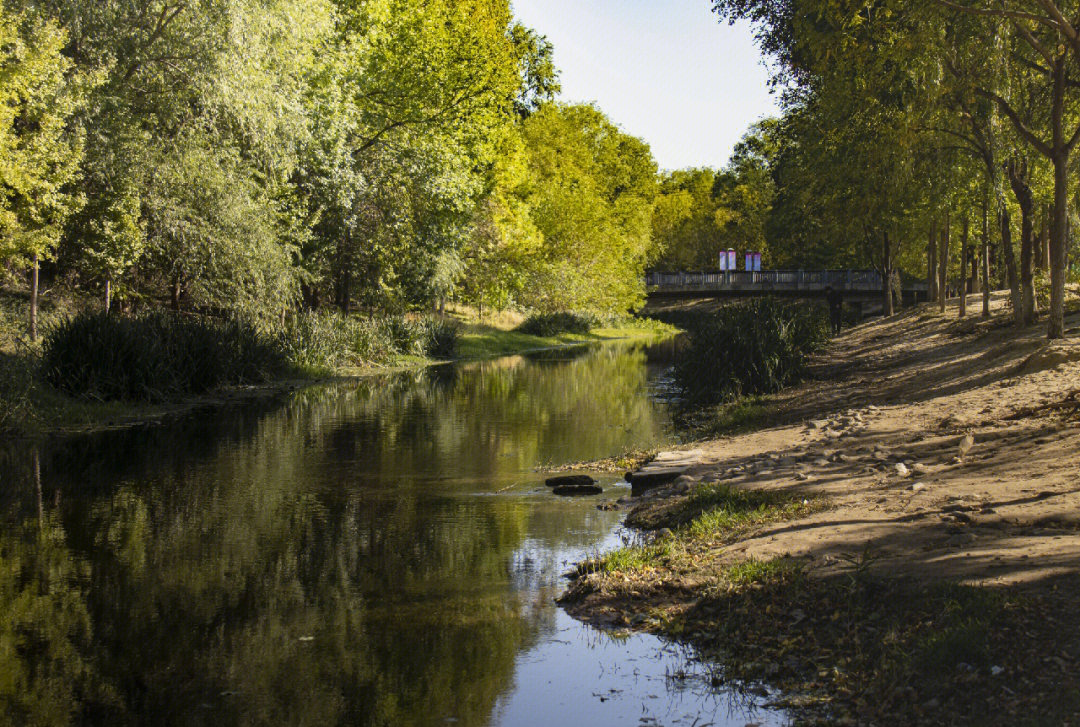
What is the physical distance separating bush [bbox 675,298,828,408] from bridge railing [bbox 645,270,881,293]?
43999 mm

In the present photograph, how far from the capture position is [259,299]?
92.8ft

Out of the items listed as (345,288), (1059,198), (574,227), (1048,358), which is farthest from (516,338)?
(1048,358)

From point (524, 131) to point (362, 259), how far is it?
1092 inches

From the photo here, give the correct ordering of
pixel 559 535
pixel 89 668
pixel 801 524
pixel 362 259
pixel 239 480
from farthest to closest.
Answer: pixel 362 259 → pixel 239 480 → pixel 559 535 → pixel 801 524 → pixel 89 668

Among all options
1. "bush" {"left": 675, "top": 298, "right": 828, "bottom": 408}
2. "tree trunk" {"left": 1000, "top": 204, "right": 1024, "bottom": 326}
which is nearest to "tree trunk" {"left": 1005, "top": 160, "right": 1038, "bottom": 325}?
"tree trunk" {"left": 1000, "top": 204, "right": 1024, "bottom": 326}

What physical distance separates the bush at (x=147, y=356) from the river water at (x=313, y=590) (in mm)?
3738

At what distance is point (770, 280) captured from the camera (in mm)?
77438

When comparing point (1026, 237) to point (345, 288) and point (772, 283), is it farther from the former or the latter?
point (772, 283)

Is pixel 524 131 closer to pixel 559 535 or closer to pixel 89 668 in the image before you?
pixel 559 535

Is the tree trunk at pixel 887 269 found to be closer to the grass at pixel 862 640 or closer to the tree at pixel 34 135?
the tree at pixel 34 135

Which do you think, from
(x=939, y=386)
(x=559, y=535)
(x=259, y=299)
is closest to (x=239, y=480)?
(x=559, y=535)

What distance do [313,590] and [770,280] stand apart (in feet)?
233

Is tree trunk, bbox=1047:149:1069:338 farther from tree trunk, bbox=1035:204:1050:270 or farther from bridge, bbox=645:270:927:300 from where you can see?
bridge, bbox=645:270:927:300

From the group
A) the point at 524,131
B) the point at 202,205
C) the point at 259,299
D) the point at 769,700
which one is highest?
the point at 524,131
